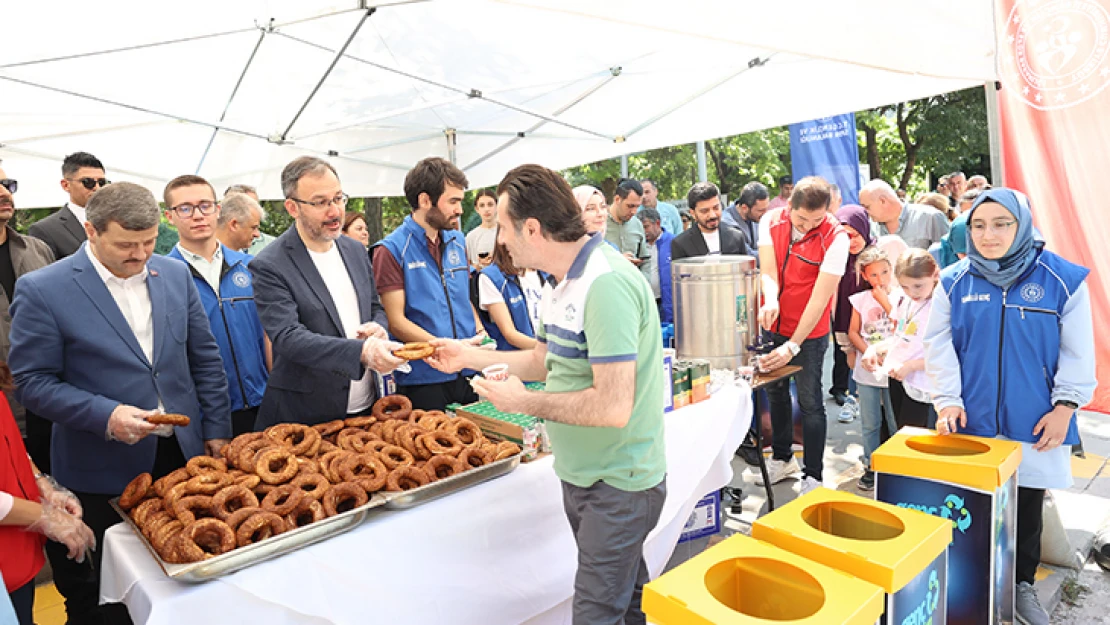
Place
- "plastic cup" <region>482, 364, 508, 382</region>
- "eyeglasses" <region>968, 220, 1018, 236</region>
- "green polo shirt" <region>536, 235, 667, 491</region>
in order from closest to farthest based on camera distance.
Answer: "green polo shirt" <region>536, 235, 667, 491</region> < "plastic cup" <region>482, 364, 508, 382</region> < "eyeglasses" <region>968, 220, 1018, 236</region>

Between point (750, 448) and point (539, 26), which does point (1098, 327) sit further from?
point (539, 26)

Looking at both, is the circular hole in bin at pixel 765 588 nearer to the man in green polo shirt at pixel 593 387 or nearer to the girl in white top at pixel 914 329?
the man in green polo shirt at pixel 593 387

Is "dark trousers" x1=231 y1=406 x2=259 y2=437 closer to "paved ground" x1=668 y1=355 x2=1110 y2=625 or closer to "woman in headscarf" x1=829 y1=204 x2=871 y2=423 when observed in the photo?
"paved ground" x1=668 y1=355 x2=1110 y2=625

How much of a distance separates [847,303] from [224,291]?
4.46 m

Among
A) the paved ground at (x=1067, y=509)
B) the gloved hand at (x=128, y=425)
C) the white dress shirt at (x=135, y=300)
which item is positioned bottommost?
the paved ground at (x=1067, y=509)

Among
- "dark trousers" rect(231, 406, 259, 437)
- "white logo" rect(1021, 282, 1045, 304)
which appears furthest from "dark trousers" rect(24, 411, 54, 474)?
"white logo" rect(1021, 282, 1045, 304)

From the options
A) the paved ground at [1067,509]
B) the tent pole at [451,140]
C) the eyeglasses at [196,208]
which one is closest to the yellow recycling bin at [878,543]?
the paved ground at [1067,509]

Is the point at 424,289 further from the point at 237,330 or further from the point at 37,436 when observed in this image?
the point at 37,436

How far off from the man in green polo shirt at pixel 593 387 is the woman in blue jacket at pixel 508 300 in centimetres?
170

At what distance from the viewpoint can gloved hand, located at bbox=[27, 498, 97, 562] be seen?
6.85ft

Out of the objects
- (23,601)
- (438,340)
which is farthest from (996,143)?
(23,601)

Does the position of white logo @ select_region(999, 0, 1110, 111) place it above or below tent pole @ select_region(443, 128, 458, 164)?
below

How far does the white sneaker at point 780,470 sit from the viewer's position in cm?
486

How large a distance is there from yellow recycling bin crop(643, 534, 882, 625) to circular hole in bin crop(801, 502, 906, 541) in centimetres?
36
